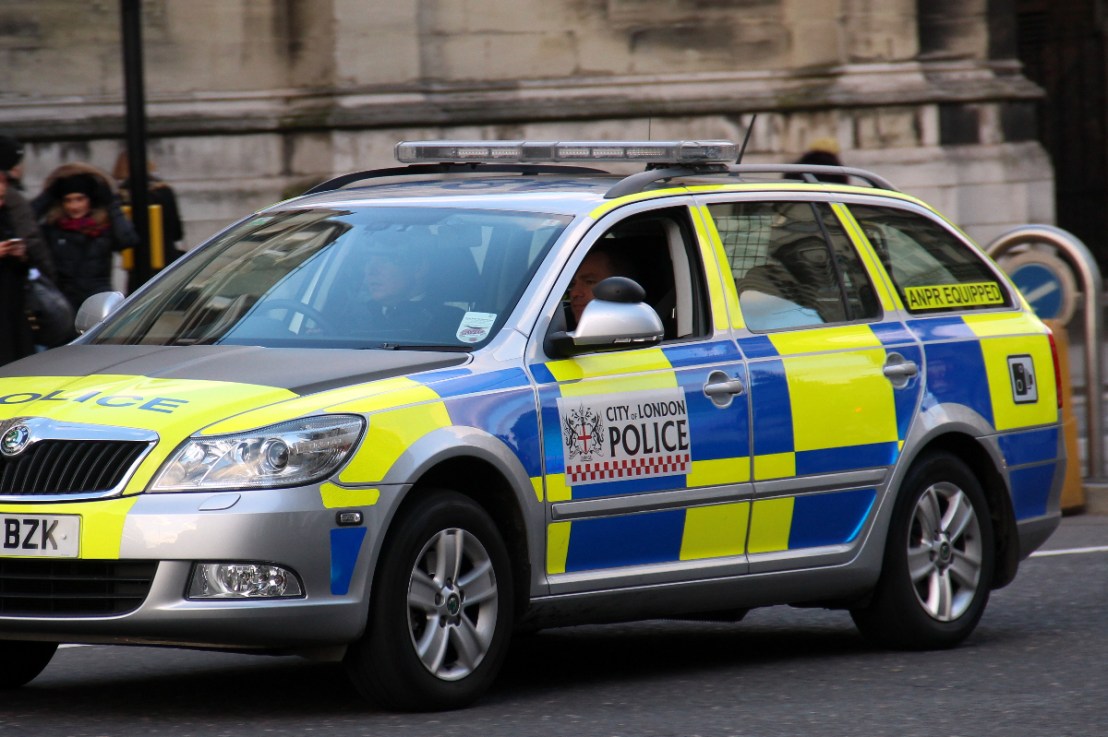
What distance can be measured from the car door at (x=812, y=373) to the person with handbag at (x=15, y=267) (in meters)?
4.55

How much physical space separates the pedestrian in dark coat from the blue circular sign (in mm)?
5213

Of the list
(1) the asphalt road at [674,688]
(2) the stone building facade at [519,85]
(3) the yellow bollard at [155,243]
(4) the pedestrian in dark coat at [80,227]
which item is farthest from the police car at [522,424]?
(2) the stone building facade at [519,85]

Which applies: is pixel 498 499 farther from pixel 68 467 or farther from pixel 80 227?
pixel 80 227

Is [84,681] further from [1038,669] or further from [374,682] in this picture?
[1038,669]

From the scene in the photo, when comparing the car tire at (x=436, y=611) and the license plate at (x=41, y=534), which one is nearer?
the license plate at (x=41, y=534)

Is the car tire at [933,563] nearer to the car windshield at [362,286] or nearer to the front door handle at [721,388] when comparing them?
the front door handle at [721,388]

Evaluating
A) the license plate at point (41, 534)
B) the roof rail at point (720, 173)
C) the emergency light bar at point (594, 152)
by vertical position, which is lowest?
the license plate at point (41, 534)

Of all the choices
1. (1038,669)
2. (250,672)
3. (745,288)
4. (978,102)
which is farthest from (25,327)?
(978,102)

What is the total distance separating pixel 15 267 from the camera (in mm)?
10852

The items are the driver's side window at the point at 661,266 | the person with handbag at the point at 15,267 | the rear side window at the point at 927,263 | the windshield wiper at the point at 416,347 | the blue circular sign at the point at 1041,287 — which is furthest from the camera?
the blue circular sign at the point at 1041,287

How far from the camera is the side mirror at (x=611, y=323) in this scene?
21.7 feet

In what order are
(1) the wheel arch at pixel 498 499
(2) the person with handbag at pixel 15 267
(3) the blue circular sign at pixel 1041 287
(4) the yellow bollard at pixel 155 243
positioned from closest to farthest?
(1) the wheel arch at pixel 498 499 → (2) the person with handbag at pixel 15 267 → (4) the yellow bollard at pixel 155 243 → (3) the blue circular sign at pixel 1041 287

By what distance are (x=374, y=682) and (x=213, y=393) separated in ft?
2.98

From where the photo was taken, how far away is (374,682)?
612cm
